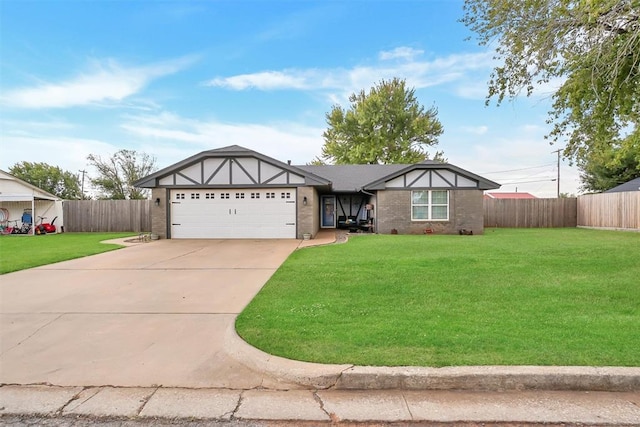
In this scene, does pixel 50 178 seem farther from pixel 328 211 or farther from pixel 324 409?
pixel 324 409

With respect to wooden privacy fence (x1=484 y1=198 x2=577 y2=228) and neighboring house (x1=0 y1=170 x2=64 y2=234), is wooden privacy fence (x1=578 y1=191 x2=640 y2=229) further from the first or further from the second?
neighboring house (x1=0 y1=170 x2=64 y2=234)

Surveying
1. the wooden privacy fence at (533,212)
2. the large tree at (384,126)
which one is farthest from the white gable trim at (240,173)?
the large tree at (384,126)

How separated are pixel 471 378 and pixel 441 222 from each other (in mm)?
14856

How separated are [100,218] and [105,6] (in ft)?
46.0

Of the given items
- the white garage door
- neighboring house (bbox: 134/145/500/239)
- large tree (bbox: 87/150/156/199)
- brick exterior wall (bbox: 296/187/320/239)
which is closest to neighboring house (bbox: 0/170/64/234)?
neighboring house (bbox: 134/145/500/239)

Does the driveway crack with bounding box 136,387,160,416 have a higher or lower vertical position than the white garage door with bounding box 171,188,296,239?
lower

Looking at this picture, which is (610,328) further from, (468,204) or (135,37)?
(135,37)

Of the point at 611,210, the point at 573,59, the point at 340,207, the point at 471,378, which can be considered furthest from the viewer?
the point at 340,207

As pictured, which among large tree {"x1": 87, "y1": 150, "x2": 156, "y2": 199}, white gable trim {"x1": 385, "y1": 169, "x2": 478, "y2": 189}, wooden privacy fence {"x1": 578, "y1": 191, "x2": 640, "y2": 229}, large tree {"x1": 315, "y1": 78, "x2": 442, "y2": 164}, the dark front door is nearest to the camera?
white gable trim {"x1": 385, "y1": 169, "x2": 478, "y2": 189}

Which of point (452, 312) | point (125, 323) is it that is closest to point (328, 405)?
point (452, 312)

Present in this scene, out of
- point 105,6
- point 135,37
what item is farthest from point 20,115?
point 105,6

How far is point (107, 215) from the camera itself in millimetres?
20828

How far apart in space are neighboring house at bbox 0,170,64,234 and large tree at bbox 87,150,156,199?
15.1 metres

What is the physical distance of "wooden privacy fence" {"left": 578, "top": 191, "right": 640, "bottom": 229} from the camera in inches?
682
